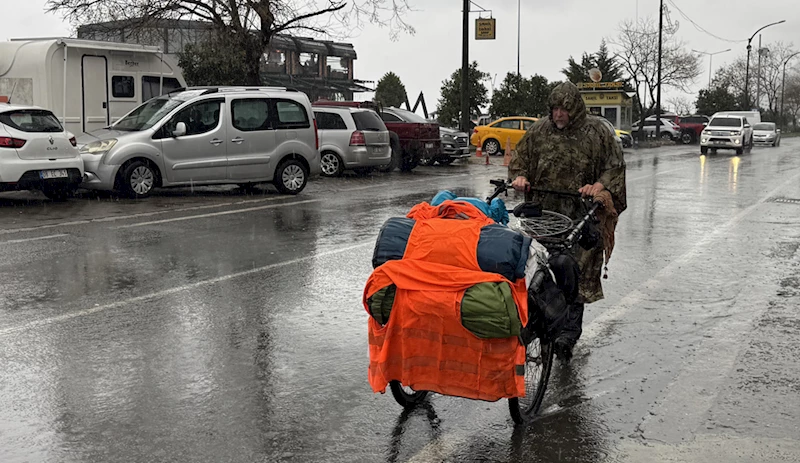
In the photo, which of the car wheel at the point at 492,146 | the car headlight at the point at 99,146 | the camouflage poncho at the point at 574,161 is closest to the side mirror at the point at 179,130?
the car headlight at the point at 99,146

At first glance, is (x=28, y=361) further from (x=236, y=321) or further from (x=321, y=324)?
(x=321, y=324)

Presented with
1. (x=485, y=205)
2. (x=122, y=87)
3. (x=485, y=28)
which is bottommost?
(x=485, y=205)

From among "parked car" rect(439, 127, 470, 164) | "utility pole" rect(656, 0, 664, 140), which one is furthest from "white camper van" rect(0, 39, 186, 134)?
"utility pole" rect(656, 0, 664, 140)

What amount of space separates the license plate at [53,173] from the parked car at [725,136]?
27.9m

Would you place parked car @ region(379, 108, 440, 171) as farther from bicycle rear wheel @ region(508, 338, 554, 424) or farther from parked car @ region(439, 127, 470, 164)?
bicycle rear wheel @ region(508, 338, 554, 424)

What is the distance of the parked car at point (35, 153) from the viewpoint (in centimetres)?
1384

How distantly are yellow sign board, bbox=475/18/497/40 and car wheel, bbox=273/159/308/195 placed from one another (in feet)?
51.3

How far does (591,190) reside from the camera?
5.67 metres

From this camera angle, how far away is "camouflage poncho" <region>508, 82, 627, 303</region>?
5.85 meters

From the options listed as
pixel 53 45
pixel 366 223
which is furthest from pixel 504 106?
pixel 366 223

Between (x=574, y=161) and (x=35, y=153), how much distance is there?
10586 millimetres

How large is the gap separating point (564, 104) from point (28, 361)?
3675 mm

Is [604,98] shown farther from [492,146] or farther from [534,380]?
[534,380]

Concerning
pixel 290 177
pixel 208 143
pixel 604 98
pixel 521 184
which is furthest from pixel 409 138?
pixel 604 98
